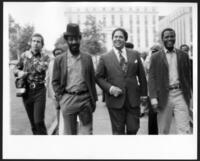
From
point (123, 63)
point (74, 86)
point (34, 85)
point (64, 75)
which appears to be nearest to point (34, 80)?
point (34, 85)

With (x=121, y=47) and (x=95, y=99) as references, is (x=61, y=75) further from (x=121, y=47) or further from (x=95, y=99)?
(x=121, y=47)

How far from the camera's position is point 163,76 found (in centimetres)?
427

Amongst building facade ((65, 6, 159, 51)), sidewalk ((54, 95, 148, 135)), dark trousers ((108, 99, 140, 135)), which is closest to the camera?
dark trousers ((108, 99, 140, 135))

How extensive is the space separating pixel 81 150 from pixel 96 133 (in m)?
0.34

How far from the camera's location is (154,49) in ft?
14.3

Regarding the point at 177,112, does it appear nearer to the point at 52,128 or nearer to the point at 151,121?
the point at 151,121

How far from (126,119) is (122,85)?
0.47m

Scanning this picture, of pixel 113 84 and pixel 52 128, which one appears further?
pixel 52 128

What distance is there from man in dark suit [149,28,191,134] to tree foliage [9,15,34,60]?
185cm

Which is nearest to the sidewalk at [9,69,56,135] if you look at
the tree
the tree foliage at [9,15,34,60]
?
the tree foliage at [9,15,34,60]

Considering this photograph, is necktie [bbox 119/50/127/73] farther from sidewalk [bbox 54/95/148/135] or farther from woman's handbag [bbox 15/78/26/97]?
woman's handbag [bbox 15/78/26/97]

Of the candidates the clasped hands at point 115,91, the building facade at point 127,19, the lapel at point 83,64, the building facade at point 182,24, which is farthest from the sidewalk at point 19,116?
the building facade at point 182,24

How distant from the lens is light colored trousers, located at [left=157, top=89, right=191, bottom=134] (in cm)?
421

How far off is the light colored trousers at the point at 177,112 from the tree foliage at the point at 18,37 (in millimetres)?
2202
